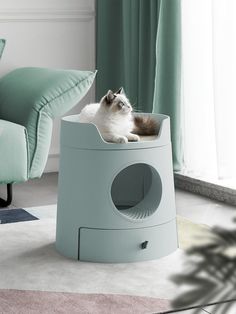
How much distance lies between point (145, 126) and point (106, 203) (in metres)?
0.38

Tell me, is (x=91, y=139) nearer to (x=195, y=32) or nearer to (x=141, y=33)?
(x=195, y=32)

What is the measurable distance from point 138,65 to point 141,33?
199 mm

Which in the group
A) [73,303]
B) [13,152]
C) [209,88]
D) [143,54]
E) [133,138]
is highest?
[143,54]

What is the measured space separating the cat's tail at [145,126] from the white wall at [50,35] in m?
1.75

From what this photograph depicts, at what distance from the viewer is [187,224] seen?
2.97 meters

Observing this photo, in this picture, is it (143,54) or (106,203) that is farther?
(143,54)

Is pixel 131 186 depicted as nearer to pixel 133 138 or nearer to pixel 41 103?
pixel 133 138

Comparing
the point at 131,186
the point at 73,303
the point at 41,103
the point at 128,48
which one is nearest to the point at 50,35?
the point at 128,48

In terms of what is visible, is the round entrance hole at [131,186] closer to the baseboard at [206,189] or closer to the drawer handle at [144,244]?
the drawer handle at [144,244]

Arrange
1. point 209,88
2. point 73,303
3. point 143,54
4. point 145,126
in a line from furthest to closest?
point 143,54, point 209,88, point 145,126, point 73,303

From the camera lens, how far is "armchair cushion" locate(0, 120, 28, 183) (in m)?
3.04

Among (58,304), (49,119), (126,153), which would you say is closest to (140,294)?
(58,304)

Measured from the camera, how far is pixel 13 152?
307cm

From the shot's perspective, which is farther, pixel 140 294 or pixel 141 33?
pixel 141 33
